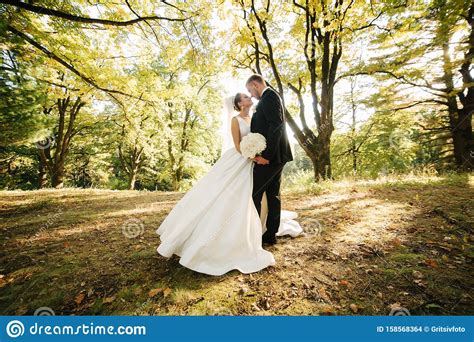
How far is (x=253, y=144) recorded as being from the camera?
137 inches

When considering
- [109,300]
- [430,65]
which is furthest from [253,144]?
[430,65]

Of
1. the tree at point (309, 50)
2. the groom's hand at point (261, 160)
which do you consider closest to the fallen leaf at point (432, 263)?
the groom's hand at point (261, 160)

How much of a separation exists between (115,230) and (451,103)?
16060 millimetres

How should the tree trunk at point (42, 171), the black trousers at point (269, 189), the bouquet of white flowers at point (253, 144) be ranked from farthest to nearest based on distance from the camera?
the tree trunk at point (42, 171), the black trousers at point (269, 189), the bouquet of white flowers at point (253, 144)

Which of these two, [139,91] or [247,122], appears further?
[139,91]

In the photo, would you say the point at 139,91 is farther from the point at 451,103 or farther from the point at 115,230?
the point at 451,103

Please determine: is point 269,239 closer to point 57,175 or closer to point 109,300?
point 109,300

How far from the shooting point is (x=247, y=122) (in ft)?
13.0

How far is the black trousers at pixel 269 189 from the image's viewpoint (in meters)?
3.67

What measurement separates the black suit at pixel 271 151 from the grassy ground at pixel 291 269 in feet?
2.44

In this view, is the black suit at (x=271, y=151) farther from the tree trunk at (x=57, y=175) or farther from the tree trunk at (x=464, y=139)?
the tree trunk at (x=57, y=175)

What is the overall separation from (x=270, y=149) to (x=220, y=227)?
1.38 metres

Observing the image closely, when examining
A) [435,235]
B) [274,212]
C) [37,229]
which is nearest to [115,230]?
[37,229]

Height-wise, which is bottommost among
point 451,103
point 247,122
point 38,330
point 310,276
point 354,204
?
point 38,330
